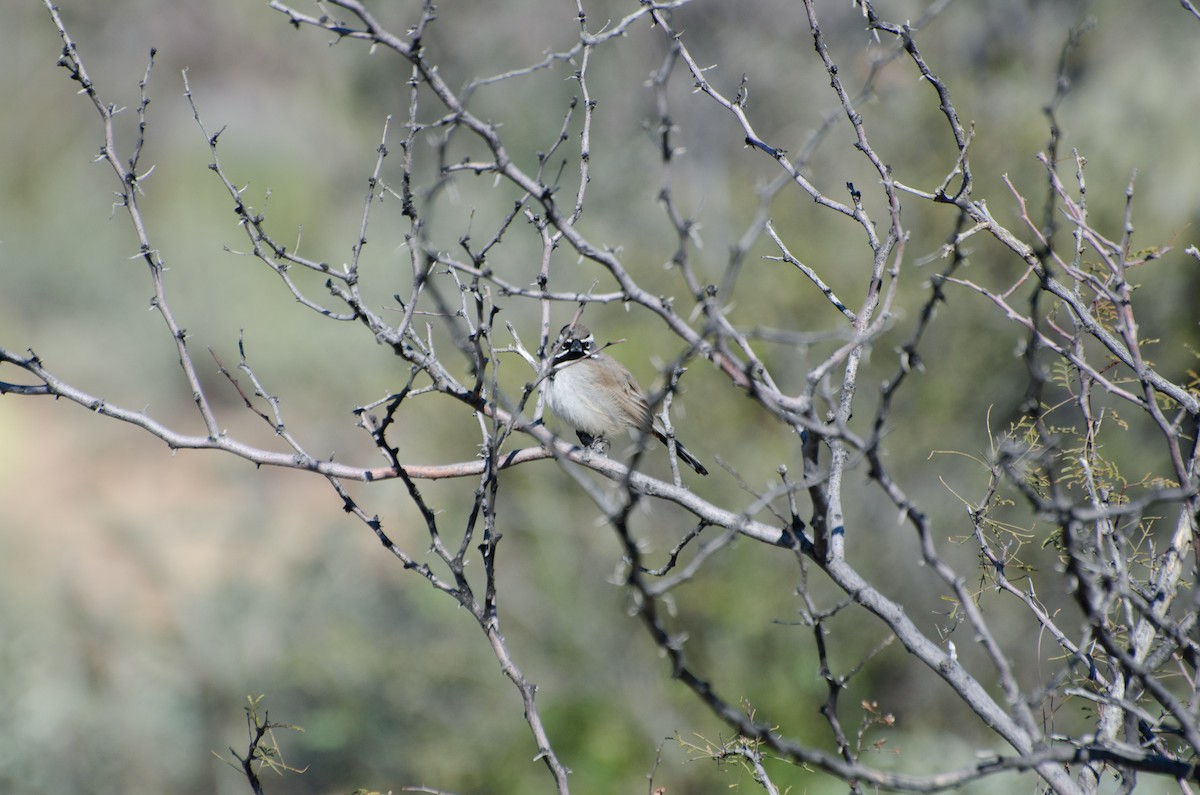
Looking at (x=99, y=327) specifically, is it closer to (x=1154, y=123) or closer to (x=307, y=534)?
(x=307, y=534)

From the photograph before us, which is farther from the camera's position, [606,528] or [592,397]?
[606,528]

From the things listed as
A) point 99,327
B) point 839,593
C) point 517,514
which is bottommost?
point 839,593

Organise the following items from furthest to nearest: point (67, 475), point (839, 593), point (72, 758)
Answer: point (67, 475) → point (839, 593) → point (72, 758)

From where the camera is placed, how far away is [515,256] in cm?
1147

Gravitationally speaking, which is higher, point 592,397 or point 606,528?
point 606,528

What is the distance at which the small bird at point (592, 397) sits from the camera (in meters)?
4.94

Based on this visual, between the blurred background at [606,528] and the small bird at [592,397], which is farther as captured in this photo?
the blurred background at [606,528]

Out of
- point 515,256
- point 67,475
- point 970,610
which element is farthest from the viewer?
point 67,475

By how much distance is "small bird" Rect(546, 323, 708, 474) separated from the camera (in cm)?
494

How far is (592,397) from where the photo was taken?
5219mm

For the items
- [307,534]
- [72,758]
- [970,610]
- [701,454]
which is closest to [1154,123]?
[701,454]

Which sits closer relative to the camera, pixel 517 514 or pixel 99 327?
pixel 517 514

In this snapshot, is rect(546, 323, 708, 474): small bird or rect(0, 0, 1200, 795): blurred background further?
rect(0, 0, 1200, 795): blurred background

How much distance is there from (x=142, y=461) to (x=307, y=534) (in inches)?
242
